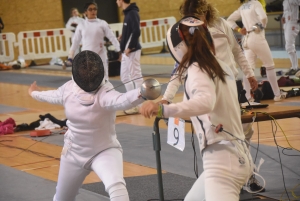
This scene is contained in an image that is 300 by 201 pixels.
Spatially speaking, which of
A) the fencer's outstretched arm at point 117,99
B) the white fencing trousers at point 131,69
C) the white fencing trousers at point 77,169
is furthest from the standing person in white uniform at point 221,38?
the white fencing trousers at point 131,69

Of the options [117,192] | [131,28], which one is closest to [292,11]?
[131,28]

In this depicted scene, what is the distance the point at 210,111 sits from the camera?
10.7ft

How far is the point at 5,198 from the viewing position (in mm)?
5703

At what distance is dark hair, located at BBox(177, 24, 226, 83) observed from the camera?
335 centimetres

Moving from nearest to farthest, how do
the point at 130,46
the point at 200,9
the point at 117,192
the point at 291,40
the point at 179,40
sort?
1. the point at 179,40
2. the point at 117,192
3. the point at 200,9
4. the point at 130,46
5. the point at 291,40

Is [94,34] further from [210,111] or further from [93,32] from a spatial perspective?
[210,111]

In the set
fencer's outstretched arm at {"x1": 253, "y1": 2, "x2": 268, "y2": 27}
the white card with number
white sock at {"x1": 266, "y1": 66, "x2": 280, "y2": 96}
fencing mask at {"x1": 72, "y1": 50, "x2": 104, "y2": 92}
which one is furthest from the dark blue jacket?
fencing mask at {"x1": 72, "y1": 50, "x2": 104, "y2": 92}

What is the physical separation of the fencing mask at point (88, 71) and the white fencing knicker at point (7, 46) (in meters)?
16.7

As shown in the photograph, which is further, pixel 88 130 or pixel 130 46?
pixel 130 46

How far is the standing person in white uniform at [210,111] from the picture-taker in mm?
3230

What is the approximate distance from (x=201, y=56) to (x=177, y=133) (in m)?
1.28

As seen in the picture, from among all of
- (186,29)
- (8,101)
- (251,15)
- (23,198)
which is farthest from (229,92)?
(8,101)

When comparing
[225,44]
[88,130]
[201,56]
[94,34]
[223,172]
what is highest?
[201,56]

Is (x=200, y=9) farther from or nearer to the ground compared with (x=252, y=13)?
farther from the ground
